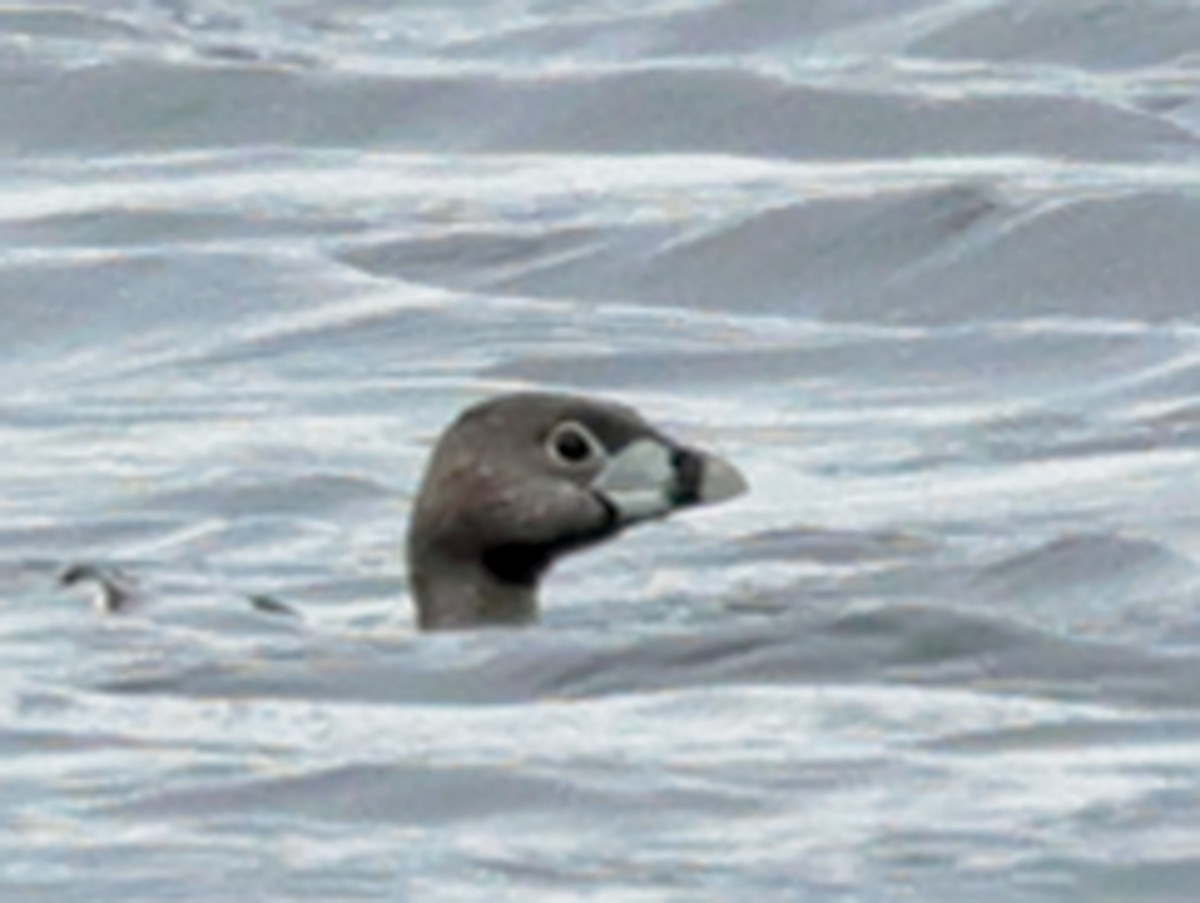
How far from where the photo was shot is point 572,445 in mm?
13609

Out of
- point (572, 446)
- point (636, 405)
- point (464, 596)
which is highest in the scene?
point (636, 405)

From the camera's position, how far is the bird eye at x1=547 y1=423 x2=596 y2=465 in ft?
44.5

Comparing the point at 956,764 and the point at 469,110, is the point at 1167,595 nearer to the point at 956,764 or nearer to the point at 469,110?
the point at 956,764

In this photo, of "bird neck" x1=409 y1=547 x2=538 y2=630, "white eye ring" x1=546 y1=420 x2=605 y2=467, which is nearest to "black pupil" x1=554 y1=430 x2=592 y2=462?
"white eye ring" x1=546 y1=420 x2=605 y2=467

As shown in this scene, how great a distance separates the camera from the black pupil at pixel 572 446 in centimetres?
1358

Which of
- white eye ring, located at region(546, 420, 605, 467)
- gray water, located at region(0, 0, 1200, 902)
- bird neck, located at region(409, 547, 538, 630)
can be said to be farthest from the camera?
white eye ring, located at region(546, 420, 605, 467)

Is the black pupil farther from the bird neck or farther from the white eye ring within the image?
the bird neck

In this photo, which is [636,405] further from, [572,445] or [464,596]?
[464,596]

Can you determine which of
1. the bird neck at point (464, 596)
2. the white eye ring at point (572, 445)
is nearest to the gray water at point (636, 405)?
the bird neck at point (464, 596)

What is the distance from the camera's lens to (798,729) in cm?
1174

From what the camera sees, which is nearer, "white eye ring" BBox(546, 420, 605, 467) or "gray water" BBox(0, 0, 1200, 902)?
"gray water" BBox(0, 0, 1200, 902)

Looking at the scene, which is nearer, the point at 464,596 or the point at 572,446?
the point at 464,596

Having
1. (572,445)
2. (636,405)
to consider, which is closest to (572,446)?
(572,445)

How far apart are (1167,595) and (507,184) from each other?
690 cm
